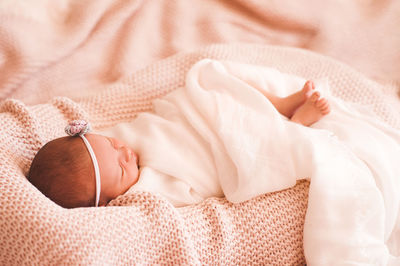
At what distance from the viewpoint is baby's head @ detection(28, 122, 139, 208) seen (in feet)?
2.81

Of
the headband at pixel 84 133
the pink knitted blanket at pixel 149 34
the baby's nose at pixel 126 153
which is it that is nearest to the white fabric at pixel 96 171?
the headband at pixel 84 133

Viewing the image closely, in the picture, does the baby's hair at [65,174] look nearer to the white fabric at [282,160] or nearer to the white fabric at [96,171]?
the white fabric at [96,171]

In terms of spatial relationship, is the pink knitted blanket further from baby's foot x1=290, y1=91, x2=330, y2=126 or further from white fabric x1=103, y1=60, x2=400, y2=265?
baby's foot x1=290, y1=91, x2=330, y2=126

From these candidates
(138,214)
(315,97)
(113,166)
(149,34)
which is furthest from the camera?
(149,34)

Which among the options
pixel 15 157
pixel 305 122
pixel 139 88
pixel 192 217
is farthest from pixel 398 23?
pixel 15 157

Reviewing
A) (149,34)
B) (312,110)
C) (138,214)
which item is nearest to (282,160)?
(312,110)

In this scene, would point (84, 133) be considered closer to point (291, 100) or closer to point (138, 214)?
point (138, 214)

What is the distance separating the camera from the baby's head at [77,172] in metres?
0.86

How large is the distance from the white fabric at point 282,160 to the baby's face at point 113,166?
4 cm

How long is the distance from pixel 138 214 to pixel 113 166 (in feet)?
0.53

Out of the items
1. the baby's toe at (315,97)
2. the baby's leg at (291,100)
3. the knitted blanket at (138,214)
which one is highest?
the baby's toe at (315,97)

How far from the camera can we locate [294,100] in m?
1.11

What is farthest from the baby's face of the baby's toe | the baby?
the baby's toe

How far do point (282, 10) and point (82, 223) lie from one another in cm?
109
